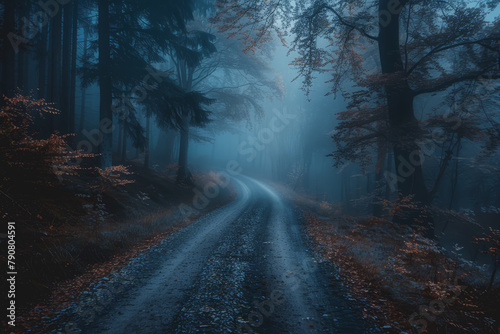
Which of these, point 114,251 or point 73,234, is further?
point 114,251

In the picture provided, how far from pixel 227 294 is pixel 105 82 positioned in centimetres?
997

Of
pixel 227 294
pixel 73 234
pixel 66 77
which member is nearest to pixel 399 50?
pixel 227 294

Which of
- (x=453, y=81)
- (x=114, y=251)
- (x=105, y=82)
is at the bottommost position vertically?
(x=114, y=251)

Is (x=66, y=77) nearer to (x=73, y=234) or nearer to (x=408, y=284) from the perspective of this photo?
(x=73, y=234)

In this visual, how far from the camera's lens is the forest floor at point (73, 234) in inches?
155

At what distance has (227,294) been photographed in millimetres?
4180

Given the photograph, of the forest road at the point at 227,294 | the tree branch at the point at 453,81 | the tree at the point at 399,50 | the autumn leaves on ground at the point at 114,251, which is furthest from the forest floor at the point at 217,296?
the tree branch at the point at 453,81

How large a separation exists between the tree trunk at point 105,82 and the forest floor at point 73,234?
4.62 feet

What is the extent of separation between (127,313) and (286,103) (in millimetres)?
33674

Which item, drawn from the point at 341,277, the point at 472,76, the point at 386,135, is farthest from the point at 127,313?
the point at 472,76

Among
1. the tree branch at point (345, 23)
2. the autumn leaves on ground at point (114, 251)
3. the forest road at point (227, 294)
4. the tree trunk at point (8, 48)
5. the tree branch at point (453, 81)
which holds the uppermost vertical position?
the tree branch at point (345, 23)

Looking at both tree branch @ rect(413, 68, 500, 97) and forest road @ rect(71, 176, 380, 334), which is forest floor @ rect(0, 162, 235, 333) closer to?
forest road @ rect(71, 176, 380, 334)

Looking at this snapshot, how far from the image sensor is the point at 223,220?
10.5m

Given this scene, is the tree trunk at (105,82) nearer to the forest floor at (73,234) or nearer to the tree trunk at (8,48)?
the forest floor at (73,234)
